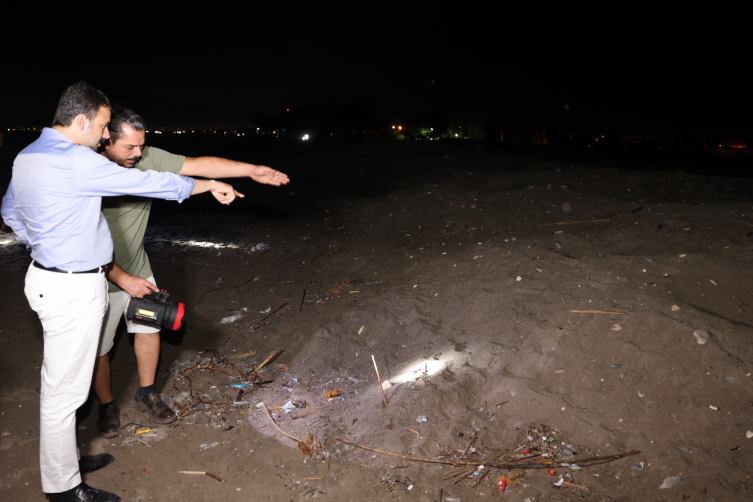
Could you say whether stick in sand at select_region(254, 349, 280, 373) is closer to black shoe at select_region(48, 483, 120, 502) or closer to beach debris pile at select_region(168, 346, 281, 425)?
beach debris pile at select_region(168, 346, 281, 425)

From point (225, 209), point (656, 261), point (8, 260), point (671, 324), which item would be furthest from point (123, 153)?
point (225, 209)

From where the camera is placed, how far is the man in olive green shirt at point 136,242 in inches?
117

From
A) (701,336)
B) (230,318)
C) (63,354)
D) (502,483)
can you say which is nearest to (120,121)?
(63,354)

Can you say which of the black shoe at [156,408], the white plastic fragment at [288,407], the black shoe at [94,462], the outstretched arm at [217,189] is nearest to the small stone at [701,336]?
the white plastic fragment at [288,407]

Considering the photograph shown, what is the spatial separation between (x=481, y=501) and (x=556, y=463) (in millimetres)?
546

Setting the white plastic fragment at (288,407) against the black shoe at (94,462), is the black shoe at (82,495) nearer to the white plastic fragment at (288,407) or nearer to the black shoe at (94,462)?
the black shoe at (94,462)

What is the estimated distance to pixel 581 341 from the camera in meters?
3.54

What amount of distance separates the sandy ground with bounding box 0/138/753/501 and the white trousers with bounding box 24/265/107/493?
45 centimetres

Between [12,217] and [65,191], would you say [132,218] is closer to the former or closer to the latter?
[12,217]

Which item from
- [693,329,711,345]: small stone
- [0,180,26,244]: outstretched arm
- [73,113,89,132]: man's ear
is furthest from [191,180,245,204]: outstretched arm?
[693,329,711,345]: small stone

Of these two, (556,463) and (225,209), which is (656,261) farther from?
(225,209)

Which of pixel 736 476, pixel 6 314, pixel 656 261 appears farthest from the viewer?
pixel 6 314

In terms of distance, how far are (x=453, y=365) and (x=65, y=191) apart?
2.80m

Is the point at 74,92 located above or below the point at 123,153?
above
